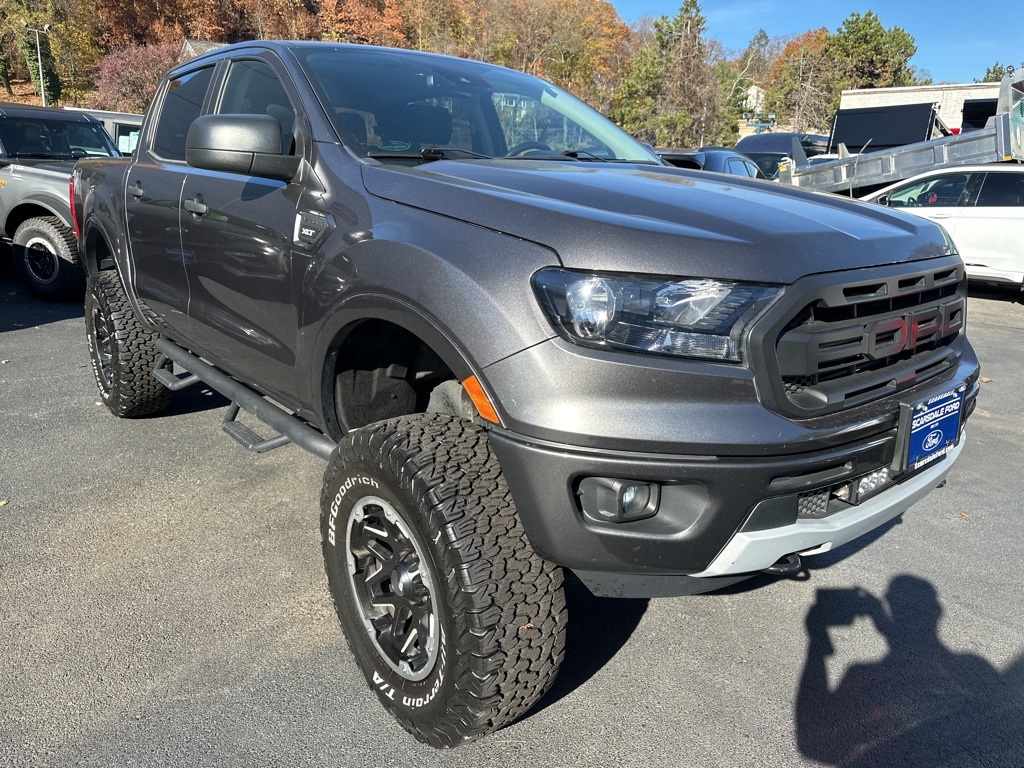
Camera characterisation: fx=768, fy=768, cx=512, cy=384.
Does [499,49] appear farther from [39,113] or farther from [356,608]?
[356,608]

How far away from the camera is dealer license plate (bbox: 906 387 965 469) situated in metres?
2.07

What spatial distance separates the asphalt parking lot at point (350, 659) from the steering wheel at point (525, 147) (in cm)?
169

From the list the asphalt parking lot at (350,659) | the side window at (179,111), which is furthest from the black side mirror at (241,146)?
the asphalt parking lot at (350,659)

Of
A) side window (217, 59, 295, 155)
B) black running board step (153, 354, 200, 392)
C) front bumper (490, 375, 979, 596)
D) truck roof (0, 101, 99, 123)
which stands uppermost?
truck roof (0, 101, 99, 123)

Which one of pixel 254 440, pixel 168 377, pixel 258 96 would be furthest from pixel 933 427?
pixel 168 377

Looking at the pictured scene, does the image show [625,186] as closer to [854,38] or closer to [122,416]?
[122,416]

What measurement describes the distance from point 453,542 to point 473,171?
1.12 meters

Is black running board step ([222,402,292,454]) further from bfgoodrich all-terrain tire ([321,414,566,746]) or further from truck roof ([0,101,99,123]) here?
truck roof ([0,101,99,123])

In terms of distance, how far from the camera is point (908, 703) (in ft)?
7.72

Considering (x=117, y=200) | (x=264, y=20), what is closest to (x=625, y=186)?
(x=117, y=200)

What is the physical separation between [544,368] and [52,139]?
872 cm

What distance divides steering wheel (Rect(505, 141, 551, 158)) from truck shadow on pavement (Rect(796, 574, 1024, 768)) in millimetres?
2023

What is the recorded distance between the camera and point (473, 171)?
231 cm

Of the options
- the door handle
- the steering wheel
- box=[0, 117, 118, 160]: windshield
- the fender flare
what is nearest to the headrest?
the steering wheel
